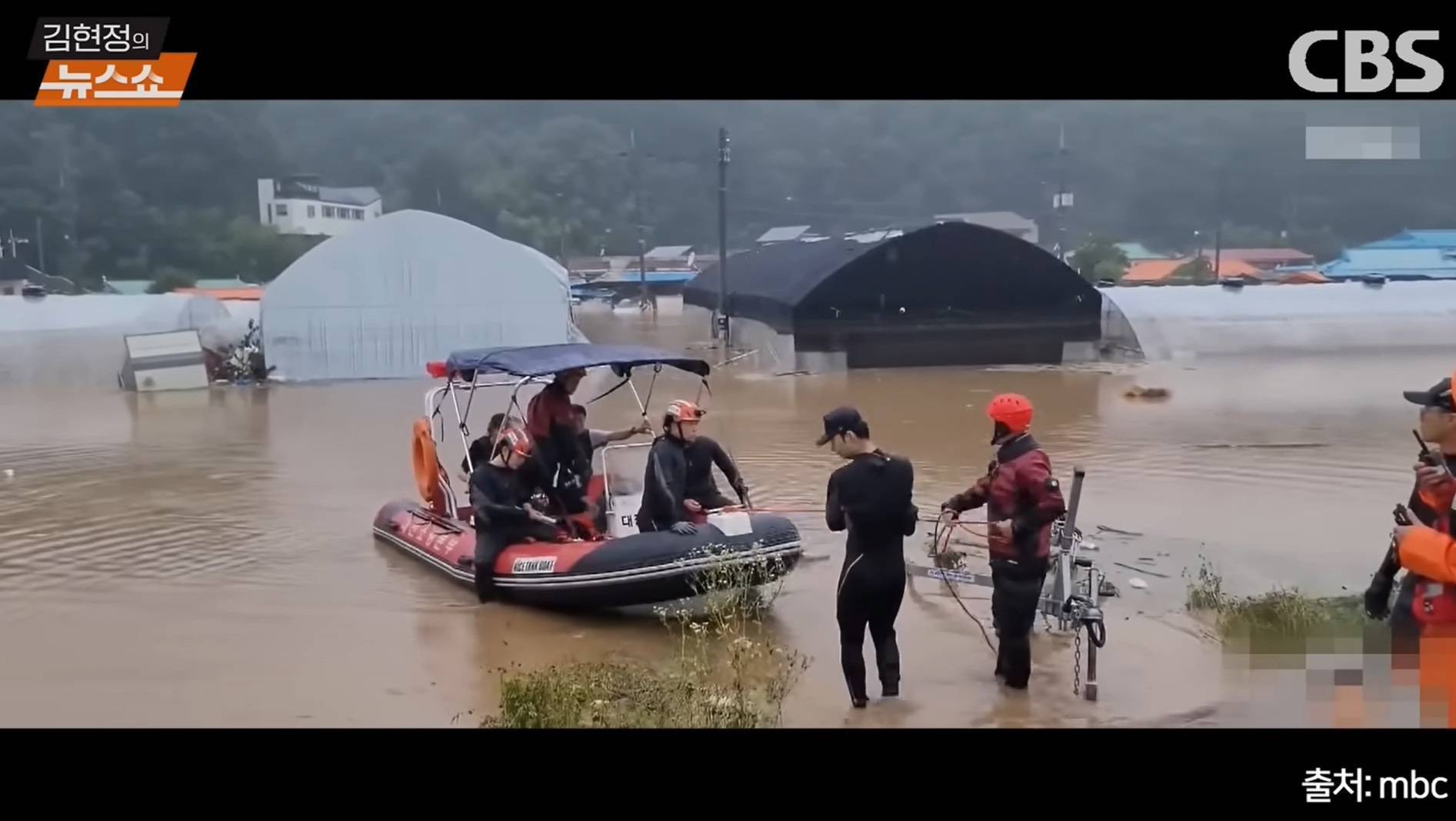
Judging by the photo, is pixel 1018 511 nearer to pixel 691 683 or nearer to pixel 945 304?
pixel 691 683

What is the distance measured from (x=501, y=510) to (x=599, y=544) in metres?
0.75

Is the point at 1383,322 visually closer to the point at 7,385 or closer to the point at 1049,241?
the point at 7,385

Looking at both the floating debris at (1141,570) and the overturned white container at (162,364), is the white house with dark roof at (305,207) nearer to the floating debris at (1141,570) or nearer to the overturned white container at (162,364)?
the overturned white container at (162,364)

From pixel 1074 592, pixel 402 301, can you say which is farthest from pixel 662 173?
pixel 1074 592

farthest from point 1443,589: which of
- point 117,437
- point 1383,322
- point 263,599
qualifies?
point 1383,322

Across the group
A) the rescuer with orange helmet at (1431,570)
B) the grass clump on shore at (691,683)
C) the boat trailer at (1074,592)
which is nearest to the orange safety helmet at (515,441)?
the grass clump on shore at (691,683)

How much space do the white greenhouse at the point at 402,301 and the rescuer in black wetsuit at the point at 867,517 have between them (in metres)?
19.9

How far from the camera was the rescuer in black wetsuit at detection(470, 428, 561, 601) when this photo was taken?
8172 mm

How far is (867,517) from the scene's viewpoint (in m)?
5.47

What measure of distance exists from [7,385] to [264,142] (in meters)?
41.5

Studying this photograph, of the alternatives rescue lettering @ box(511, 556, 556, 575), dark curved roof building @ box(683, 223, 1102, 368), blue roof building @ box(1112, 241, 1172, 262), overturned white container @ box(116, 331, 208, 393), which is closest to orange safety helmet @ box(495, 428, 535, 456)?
rescue lettering @ box(511, 556, 556, 575)

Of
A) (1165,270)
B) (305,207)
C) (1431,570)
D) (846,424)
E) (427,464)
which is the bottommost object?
(427,464)

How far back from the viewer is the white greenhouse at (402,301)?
24797 millimetres

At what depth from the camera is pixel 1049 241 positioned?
6250cm
